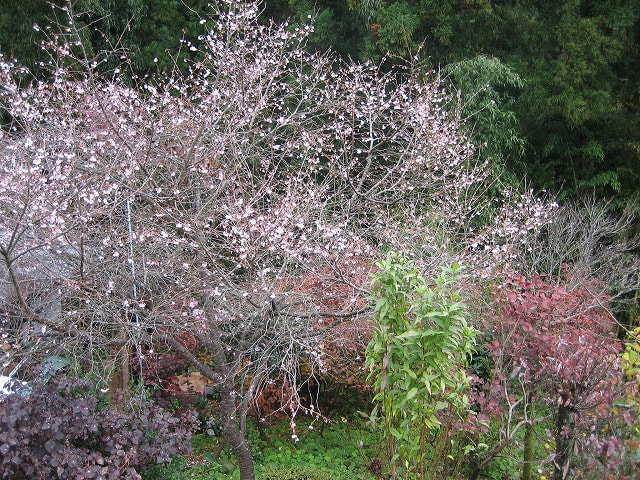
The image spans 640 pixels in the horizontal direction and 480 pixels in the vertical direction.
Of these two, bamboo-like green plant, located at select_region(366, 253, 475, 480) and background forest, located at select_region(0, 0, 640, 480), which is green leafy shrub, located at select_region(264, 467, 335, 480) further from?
bamboo-like green plant, located at select_region(366, 253, 475, 480)

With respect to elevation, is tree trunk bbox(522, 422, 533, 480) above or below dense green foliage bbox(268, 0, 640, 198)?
below

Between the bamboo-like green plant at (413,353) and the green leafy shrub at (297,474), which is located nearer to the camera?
the bamboo-like green plant at (413,353)

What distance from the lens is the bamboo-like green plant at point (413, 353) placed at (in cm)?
296

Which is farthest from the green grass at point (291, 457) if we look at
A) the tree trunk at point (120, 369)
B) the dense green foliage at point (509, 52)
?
the dense green foliage at point (509, 52)

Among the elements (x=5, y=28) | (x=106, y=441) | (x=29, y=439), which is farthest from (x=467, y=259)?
(x=5, y=28)

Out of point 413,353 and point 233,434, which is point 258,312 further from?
point 413,353

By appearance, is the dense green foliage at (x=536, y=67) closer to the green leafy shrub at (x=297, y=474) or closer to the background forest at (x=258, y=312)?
the background forest at (x=258, y=312)

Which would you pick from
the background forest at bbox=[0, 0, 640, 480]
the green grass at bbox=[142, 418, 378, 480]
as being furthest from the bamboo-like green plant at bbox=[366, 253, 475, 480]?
the green grass at bbox=[142, 418, 378, 480]

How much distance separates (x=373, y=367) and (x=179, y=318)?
1.42 m

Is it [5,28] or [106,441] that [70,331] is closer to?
[106,441]

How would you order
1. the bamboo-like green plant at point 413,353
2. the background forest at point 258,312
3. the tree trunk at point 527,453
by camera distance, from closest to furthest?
the bamboo-like green plant at point 413,353 → the background forest at point 258,312 → the tree trunk at point 527,453

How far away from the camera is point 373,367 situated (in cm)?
327

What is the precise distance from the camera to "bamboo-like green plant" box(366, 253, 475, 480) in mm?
2963

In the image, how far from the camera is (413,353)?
3018mm
